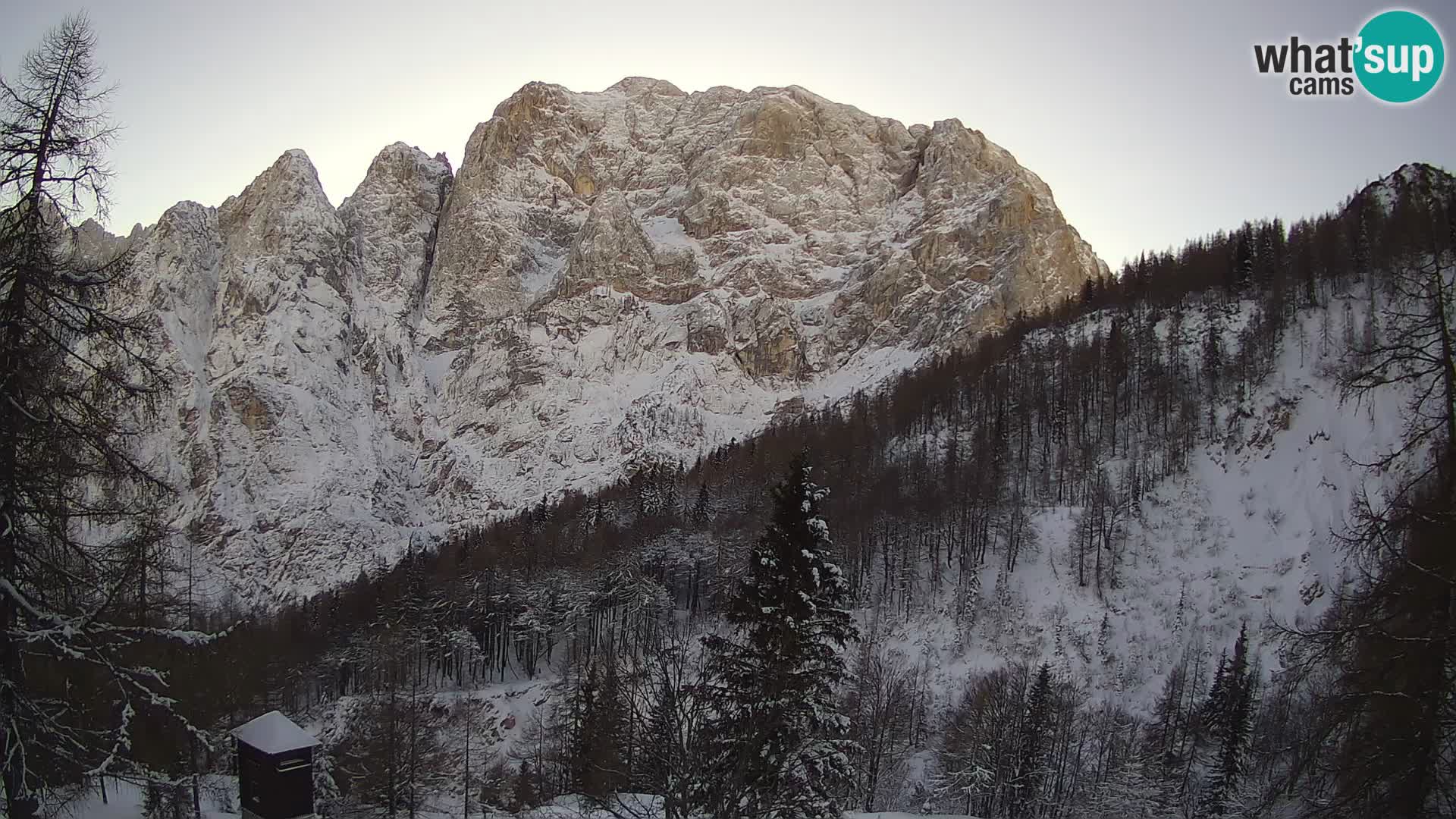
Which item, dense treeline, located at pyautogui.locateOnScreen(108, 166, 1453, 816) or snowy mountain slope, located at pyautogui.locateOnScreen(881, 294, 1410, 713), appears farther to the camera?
snowy mountain slope, located at pyautogui.locateOnScreen(881, 294, 1410, 713)

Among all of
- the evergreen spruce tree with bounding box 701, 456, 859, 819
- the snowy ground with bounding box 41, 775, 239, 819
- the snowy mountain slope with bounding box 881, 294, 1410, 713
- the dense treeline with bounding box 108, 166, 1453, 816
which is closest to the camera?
the evergreen spruce tree with bounding box 701, 456, 859, 819

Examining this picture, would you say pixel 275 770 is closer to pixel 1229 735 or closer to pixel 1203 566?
pixel 1229 735

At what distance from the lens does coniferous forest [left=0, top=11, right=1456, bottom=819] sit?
35.1 feet

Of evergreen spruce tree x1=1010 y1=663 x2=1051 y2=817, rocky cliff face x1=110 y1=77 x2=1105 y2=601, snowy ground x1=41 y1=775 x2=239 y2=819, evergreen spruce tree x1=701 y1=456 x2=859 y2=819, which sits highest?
rocky cliff face x1=110 y1=77 x2=1105 y2=601

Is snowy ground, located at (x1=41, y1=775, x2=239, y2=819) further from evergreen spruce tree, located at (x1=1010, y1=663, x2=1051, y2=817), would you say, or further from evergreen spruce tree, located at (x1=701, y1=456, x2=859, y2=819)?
evergreen spruce tree, located at (x1=1010, y1=663, x2=1051, y2=817)

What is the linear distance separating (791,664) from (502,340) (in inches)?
6570

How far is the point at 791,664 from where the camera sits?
18.5 m

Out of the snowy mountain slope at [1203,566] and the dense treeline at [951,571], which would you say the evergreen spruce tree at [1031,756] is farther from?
the snowy mountain slope at [1203,566]

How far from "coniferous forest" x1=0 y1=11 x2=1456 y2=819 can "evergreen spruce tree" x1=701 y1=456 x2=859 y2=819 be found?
8 cm

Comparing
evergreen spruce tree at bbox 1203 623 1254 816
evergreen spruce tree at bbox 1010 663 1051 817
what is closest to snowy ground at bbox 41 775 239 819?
evergreen spruce tree at bbox 1010 663 1051 817

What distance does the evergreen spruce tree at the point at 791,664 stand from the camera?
17.3 metres

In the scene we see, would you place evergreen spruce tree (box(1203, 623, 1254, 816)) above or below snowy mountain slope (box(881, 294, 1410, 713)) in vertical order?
below

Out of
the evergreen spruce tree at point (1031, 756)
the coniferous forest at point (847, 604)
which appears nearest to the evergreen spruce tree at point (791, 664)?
the coniferous forest at point (847, 604)

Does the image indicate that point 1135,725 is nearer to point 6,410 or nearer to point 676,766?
point 676,766
